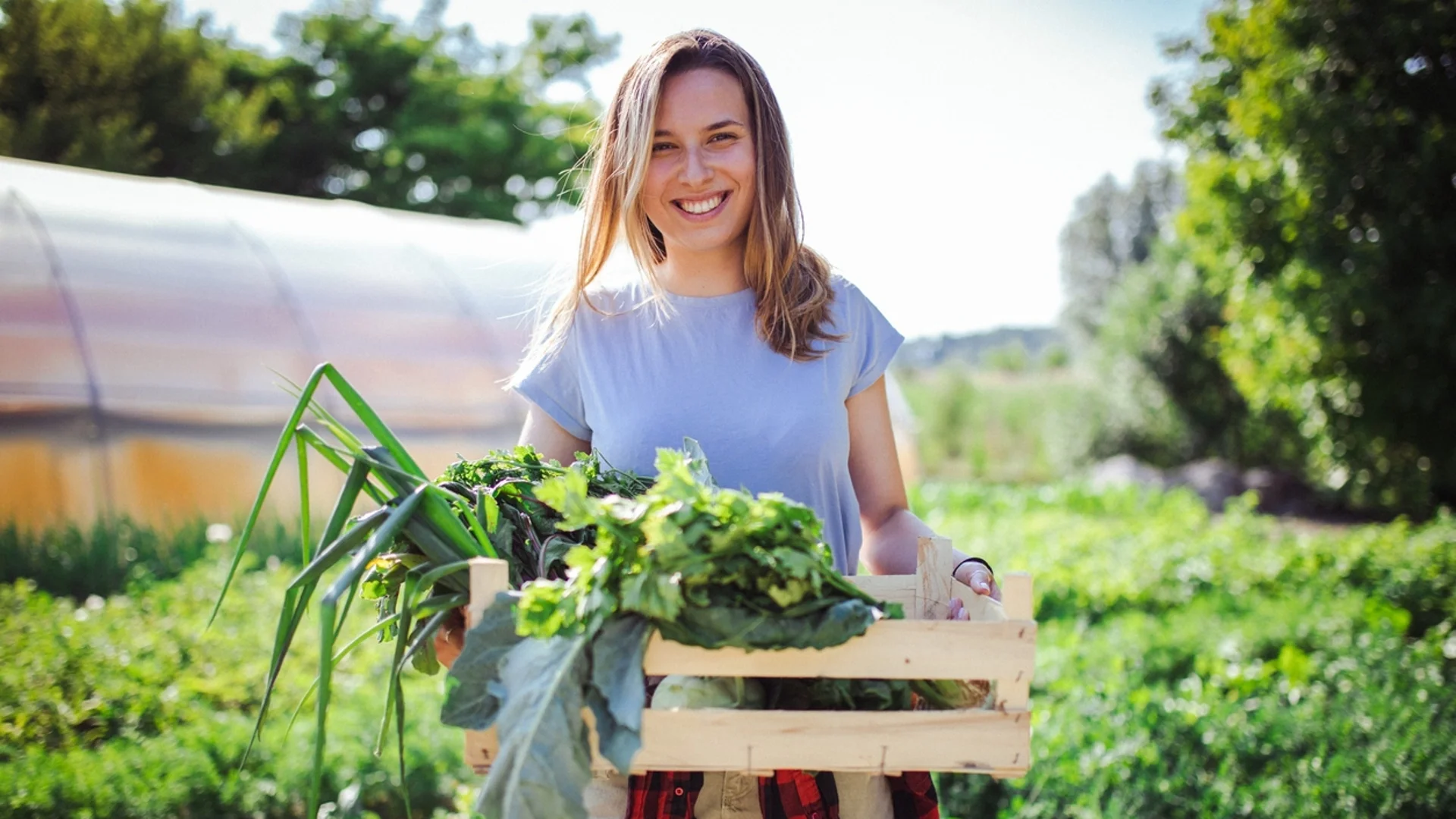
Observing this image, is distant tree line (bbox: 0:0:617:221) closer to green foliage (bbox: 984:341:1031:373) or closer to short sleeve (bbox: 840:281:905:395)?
short sleeve (bbox: 840:281:905:395)

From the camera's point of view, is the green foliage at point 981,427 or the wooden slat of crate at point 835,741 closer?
the wooden slat of crate at point 835,741

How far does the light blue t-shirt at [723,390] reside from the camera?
1.84 metres

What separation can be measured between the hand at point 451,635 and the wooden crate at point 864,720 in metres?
0.18

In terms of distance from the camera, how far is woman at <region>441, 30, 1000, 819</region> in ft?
6.08

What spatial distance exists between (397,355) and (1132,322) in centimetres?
1164

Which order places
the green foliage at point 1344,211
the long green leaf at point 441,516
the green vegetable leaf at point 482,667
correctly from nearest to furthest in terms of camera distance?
1. the green vegetable leaf at point 482,667
2. the long green leaf at point 441,516
3. the green foliage at point 1344,211

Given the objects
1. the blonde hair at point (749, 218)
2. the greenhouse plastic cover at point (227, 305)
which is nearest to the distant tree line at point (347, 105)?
the greenhouse plastic cover at point (227, 305)

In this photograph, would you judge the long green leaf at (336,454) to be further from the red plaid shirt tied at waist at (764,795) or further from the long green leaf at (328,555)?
the red plaid shirt tied at waist at (764,795)

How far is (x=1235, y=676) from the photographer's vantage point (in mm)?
4418

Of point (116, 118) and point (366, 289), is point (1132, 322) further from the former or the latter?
point (116, 118)

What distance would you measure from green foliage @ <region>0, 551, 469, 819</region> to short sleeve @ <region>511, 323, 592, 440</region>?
5.15 feet

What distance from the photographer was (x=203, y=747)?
3.71 m

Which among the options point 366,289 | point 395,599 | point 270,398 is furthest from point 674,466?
point 366,289

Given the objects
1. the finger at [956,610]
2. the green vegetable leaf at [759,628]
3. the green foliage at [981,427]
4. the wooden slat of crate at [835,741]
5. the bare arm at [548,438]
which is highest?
the bare arm at [548,438]
